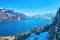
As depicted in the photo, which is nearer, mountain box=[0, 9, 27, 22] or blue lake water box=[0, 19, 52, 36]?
blue lake water box=[0, 19, 52, 36]

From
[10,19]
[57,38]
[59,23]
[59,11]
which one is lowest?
[57,38]

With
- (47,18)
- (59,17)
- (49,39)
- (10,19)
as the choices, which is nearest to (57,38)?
(49,39)

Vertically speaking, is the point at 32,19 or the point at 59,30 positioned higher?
the point at 32,19

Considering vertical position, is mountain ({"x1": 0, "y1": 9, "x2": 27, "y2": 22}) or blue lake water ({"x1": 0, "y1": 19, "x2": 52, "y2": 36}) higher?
mountain ({"x1": 0, "y1": 9, "x2": 27, "y2": 22})

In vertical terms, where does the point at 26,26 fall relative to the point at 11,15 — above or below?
below

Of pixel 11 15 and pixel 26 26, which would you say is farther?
pixel 11 15

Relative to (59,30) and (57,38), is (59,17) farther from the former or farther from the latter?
(57,38)

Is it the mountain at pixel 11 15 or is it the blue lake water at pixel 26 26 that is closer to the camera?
the blue lake water at pixel 26 26

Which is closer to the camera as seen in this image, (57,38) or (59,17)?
(57,38)

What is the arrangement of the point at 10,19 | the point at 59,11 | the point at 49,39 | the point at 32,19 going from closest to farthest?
the point at 49,39 → the point at 59,11 → the point at 32,19 → the point at 10,19

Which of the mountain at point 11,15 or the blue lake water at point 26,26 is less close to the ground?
the mountain at point 11,15

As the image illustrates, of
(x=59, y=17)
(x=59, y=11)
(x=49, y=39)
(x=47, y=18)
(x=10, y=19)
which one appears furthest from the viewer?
(x=10, y=19)
